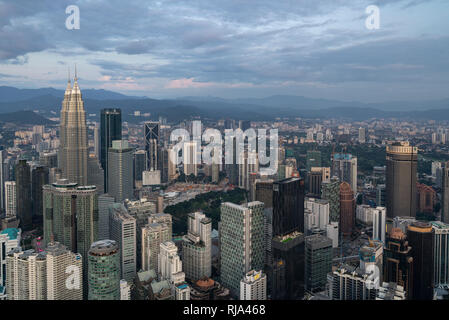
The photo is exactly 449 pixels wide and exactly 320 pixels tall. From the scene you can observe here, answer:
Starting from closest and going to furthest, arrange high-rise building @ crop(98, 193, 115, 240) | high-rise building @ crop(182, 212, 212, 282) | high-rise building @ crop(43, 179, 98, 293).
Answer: high-rise building @ crop(182, 212, 212, 282), high-rise building @ crop(43, 179, 98, 293), high-rise building @ crop(98, 193, 115, 240)

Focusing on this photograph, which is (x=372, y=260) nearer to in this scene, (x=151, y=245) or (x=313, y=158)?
(x=151, y=245)

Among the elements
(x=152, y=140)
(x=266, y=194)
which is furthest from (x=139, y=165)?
(x=266, y=194)

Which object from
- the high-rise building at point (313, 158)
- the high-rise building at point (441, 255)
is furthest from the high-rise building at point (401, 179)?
the high-rise building at point (441, 255)

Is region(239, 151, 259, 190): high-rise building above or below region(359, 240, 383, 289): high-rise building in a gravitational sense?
above

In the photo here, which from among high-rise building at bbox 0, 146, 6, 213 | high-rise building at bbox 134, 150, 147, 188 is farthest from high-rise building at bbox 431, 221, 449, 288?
high-rise building at bbox 0, 146, 6, 213

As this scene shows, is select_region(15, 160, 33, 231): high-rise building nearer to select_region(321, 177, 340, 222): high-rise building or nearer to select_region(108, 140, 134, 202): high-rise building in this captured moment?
select_region(108, 140, 134, 202): high-rise building
